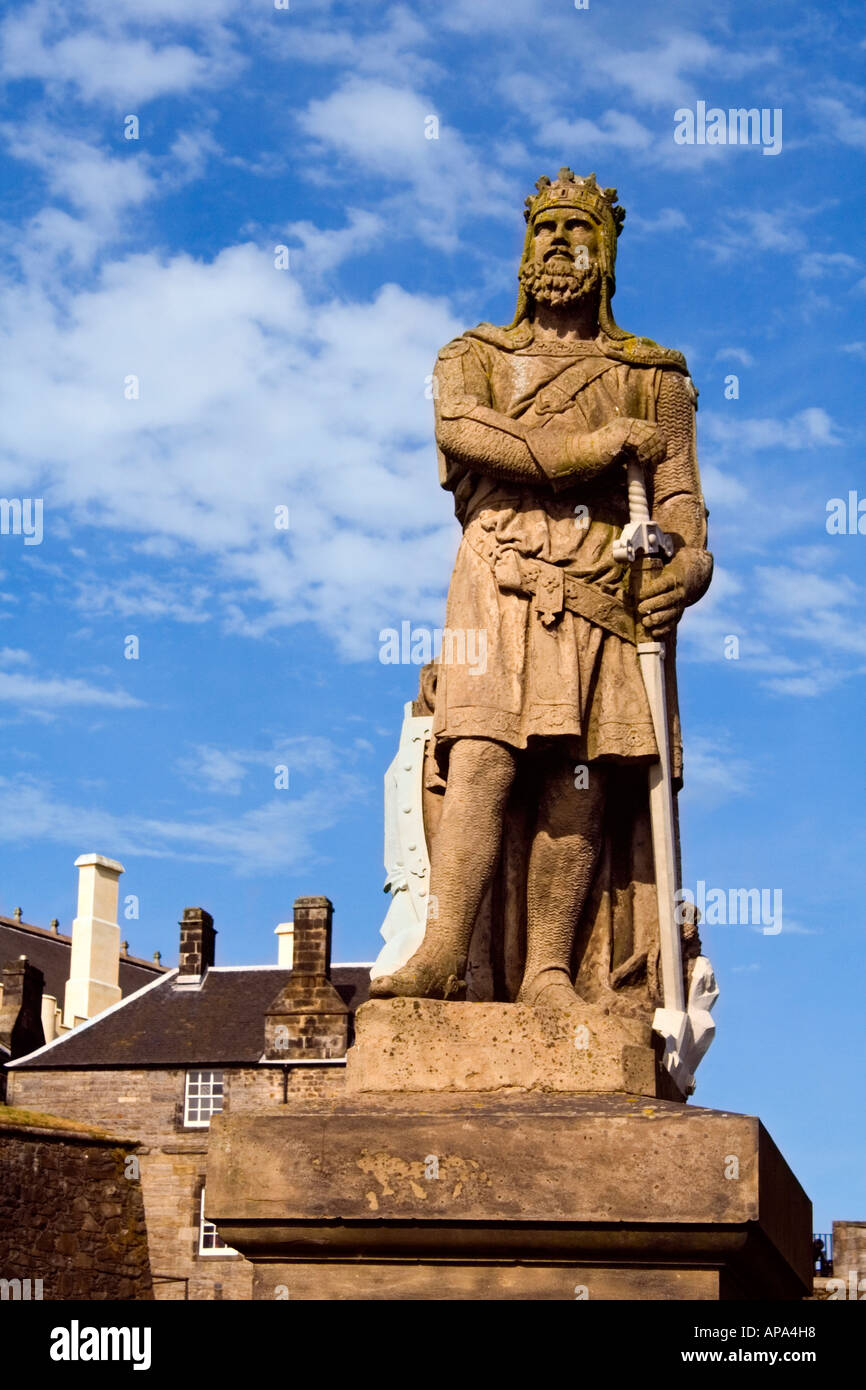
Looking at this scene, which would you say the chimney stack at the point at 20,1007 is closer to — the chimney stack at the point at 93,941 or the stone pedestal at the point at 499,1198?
the chimney stack at the point at 93,941

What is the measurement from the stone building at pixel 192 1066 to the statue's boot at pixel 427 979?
125 ft

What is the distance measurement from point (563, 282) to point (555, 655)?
5.46ft

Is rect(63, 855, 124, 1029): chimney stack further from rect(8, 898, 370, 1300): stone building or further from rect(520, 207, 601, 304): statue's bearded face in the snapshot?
rect(520, 207, 601, 304): statue's bearded face

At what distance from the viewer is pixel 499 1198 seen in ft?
21.3

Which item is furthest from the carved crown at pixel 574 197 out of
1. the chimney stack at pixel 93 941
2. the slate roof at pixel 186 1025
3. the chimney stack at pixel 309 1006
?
the chimney stack at pixel 93 941

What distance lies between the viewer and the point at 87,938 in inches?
2215

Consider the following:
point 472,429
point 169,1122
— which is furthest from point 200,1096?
point 472,429

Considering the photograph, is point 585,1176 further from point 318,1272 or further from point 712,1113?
point 318,1272

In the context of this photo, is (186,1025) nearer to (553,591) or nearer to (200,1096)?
(200,1096)

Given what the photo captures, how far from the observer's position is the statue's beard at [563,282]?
825cm

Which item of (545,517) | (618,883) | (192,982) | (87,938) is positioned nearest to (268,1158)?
(618,883)

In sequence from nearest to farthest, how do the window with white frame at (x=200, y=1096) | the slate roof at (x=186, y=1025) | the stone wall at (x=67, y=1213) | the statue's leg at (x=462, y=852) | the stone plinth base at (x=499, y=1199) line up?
the stone plinth base at (x=499, y=1199) < the statue's leg at (x=462, y=852) < the stone wall at (x=67, y=1213) < the window with white frame at (x=200, y=1096) < the slate roof at (x=186, y=1025)

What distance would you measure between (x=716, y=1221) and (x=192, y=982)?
43218 mm
